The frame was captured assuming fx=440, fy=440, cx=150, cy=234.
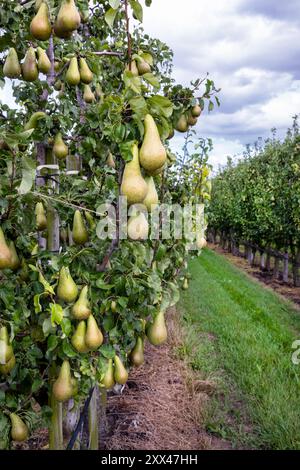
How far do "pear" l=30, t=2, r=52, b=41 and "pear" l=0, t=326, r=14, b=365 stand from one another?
103cm

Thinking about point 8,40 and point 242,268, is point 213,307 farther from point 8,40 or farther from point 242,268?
point 242,268

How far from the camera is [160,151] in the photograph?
1.21 metres

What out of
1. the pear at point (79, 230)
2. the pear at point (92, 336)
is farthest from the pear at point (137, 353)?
the pear at point (79, 230)

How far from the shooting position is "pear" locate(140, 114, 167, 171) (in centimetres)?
120

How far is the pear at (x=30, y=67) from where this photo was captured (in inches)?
71.5

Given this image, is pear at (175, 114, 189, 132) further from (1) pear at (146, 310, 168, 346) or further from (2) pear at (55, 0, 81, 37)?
(1) pear at (146, 310, 168, 346)

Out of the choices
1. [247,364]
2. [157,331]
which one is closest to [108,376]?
[157,331]

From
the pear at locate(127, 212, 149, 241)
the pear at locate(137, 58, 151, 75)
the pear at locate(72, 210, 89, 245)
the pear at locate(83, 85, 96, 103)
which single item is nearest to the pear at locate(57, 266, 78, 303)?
the pear at locate(72, 210, 89, 245)

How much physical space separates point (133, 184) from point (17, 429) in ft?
3.42

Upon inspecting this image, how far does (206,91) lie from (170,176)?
7.02 ft

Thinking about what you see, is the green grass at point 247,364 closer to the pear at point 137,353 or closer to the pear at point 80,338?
the pear at point 137,353

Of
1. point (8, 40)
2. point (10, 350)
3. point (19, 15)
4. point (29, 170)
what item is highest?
point (19, 15)

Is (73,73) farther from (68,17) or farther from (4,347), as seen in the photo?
(4,347)
